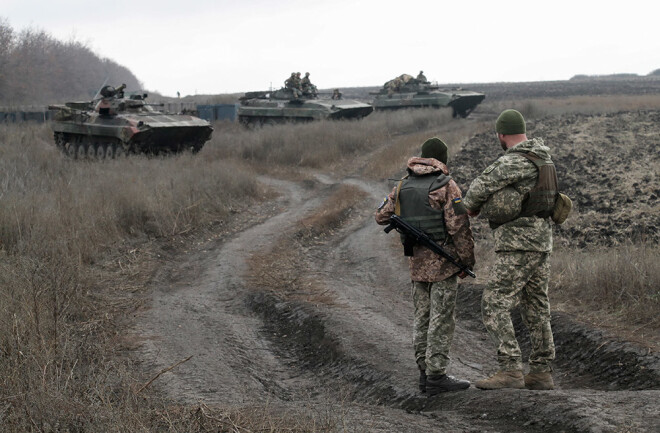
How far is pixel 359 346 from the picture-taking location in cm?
665

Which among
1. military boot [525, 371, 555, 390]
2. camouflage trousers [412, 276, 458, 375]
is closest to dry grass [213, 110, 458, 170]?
camouflage trousers [412, 276, 458, 375]

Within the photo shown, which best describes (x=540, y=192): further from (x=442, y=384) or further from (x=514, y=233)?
(x=442, y=384)

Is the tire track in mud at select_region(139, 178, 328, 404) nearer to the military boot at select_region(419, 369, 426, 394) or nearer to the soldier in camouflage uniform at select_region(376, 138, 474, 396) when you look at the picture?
the military boot at select_region(419, 369, 426, 394)

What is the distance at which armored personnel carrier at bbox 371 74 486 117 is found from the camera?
33.5 meters

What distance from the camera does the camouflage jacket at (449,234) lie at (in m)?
5.15

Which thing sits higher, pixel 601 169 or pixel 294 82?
pixel 294 82

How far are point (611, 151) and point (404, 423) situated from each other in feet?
52.1

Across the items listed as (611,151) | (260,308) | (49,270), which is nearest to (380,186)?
(611,151)

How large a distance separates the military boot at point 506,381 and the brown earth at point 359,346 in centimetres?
18

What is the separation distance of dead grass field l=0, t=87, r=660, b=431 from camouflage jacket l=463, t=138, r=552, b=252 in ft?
5.99

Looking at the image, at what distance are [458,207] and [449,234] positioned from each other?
203 millimetres

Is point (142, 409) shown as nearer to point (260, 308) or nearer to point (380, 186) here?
point (260, 308)

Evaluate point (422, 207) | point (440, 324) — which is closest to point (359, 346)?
point (440, 324)

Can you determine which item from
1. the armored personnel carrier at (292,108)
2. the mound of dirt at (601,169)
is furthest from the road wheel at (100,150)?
the armored personnel carrier at (292,108)
